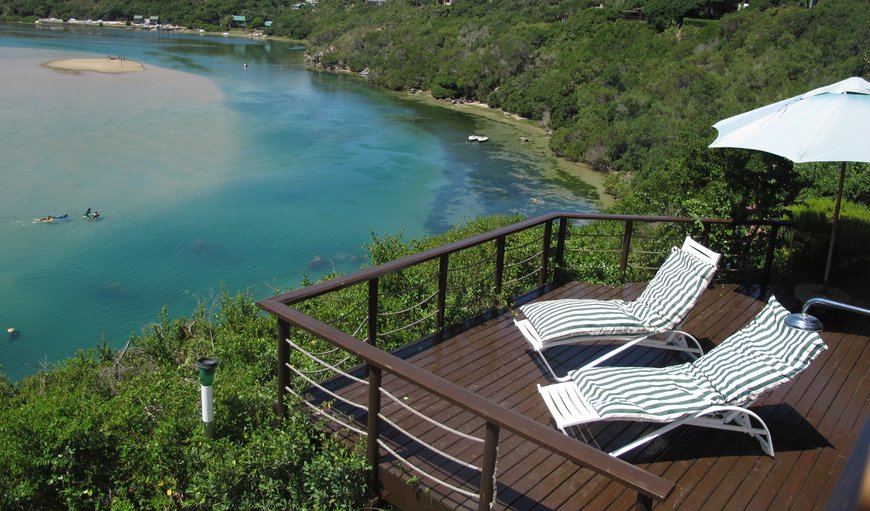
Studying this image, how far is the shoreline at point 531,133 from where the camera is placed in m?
28.2

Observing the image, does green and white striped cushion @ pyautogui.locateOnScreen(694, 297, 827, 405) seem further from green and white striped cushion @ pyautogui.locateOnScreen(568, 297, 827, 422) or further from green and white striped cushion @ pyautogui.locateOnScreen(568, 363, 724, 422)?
green and white striped cushion @ pyautogui.locateOnScreen(568, 363, 724, 422)

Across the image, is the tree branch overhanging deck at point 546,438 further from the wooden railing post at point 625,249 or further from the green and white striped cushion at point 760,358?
the wooden railing post at point 625,249

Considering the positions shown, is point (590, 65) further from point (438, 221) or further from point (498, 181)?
point (438, 221)

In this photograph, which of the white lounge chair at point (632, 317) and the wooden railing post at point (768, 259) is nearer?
the white lounge chair at point (632, 317)

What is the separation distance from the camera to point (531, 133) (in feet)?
122

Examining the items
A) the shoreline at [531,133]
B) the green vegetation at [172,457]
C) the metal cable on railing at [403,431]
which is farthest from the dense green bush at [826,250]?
the shoreline at [531,133]

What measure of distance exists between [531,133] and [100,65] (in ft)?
108

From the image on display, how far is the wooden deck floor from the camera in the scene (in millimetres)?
3781

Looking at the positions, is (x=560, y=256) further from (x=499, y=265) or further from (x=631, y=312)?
(x=631, y=312)

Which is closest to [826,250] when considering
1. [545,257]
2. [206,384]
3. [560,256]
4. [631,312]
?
[560,256]

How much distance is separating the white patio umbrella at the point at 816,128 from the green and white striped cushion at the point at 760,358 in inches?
51.5

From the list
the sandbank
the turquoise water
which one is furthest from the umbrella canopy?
the sandbank

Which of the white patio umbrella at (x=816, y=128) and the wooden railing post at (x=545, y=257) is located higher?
the white patio umbrella at (x=816, y=128)

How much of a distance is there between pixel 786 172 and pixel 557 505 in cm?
484
